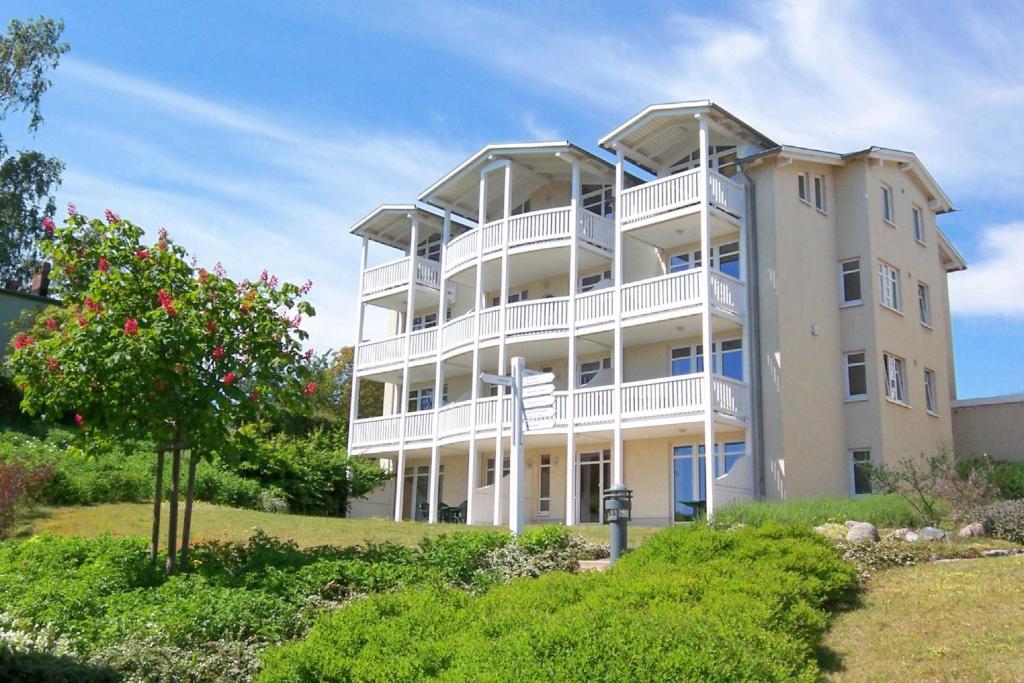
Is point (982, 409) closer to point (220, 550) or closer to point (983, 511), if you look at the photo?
point (983, 511)

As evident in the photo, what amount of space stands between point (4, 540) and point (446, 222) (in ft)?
58.3

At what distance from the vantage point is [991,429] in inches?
1139

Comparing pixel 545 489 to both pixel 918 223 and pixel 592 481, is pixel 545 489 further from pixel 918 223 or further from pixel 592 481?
pixel 918 223

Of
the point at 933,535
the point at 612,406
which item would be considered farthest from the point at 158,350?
the point at 612,406

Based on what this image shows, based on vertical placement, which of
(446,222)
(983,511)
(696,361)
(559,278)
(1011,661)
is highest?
(446,222)

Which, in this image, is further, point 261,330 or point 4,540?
point 4,540

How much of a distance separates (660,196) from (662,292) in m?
2.60

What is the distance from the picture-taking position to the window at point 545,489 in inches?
1139

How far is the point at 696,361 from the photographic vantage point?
1029 inches

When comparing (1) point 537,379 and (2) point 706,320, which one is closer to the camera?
(1) point 537,379

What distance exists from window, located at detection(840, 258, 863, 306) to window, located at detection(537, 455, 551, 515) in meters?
9.47

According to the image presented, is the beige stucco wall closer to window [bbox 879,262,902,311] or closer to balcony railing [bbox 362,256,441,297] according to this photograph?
window [bbox 879,262,902,311]

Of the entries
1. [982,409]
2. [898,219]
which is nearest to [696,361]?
[898,219]

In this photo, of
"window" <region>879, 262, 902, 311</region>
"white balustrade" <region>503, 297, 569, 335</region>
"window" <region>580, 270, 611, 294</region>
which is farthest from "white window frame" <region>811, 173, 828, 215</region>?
"white balustrade" <region>503, 297, 569, 335</region>
